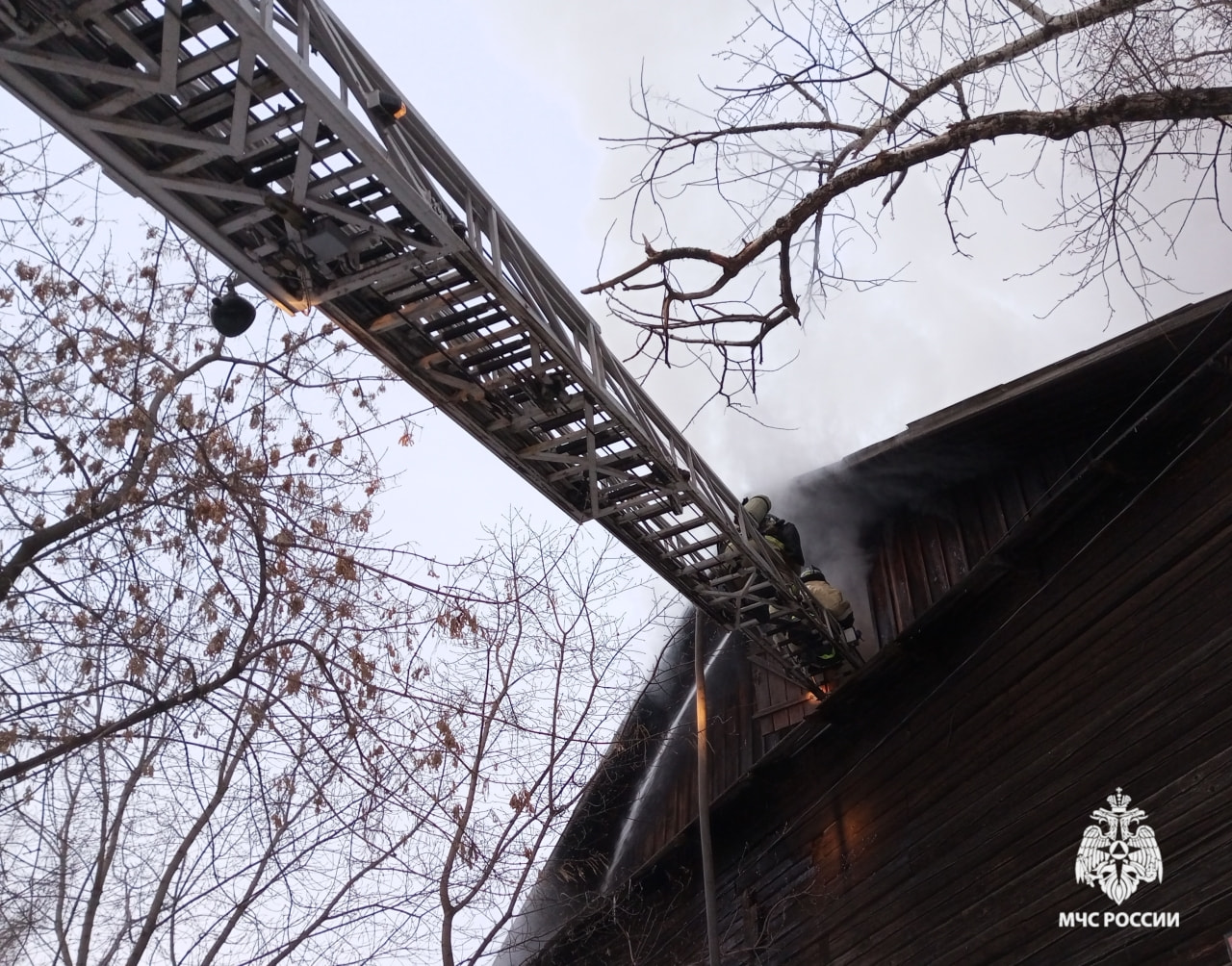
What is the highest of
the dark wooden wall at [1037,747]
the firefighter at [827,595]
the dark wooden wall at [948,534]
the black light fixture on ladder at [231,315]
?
the dark wooden wall at [948,534]

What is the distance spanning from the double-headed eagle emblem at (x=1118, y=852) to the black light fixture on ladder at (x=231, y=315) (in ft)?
20.6

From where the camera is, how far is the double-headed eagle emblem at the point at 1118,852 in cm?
641

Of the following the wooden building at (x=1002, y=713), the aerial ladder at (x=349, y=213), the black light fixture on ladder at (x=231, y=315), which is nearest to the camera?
the aerial ladder at (x=349, y=213)

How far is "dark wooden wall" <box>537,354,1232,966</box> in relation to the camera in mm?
6449

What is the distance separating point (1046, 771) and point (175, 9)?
718 cm

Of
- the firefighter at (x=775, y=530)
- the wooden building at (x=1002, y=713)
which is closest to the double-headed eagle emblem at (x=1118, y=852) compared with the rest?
the wooden building at (x=1002, y=713)

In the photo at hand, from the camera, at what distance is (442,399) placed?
23.1ft

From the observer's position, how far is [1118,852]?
6566 mm

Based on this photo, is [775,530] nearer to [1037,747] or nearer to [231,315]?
[1037,747]

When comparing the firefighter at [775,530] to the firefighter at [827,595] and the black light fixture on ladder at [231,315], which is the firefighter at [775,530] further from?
the black light fixture on ladder at [231,315]

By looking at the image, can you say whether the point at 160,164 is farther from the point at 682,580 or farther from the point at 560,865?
the point at 560,865

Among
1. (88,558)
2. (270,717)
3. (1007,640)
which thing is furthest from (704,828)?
(88,558)

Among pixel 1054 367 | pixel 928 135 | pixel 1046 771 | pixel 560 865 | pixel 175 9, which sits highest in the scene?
pixel 1054 367

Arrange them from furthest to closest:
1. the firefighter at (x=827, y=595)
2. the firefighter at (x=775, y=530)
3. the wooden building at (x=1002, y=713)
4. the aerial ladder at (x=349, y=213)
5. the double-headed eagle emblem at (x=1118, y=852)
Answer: the firefighter at (x=827, y=595), the firefighter at (x=775, y=530), the wooden building at (x=1002, y=713), the double-headed eagle emblem at (x=1118, y=852), the aerial ladder at (x=349, y=213)
